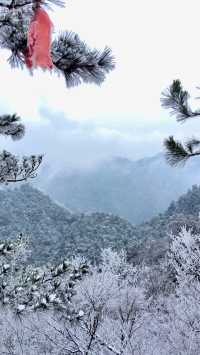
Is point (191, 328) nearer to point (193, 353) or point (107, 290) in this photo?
point (193, 353)

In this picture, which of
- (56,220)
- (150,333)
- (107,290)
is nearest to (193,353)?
(150,333)

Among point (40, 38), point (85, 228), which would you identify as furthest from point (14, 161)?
point (85, 228)

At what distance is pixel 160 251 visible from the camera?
49.0 meters

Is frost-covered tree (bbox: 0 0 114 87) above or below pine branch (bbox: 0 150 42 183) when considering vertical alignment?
above

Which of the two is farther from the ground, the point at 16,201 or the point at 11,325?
the point at 16,201

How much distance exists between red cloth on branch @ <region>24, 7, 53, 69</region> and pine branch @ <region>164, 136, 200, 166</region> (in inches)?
90.2

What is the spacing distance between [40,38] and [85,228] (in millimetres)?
103825

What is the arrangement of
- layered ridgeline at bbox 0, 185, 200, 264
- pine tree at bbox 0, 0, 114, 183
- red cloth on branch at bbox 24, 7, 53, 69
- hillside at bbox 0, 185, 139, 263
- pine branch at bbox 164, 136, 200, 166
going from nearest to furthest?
red cloth on branch at bbox 24, 7, 53, 69 → pine tree at bbox 0, 0, 114, 183 → pine branch at bbox 164, 136, 200, 166 → layered ridgeline at bbox 0, 185, 200, 264 → hillside at bbox 0, 185, 139, 263

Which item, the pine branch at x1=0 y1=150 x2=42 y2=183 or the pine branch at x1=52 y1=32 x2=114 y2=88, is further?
the pine branch at x1=0 y1=150 x2=42 y2=183

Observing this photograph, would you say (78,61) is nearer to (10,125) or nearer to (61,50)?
(61,50)

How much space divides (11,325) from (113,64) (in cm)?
1581

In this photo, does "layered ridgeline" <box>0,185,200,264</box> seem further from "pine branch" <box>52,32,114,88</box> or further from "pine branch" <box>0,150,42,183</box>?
"pine branch" <box>52,32,114,88</box>

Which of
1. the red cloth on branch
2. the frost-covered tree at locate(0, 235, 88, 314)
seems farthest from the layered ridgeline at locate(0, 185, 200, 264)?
the red cloth on branch

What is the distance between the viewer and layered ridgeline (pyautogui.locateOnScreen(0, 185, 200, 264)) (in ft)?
191
